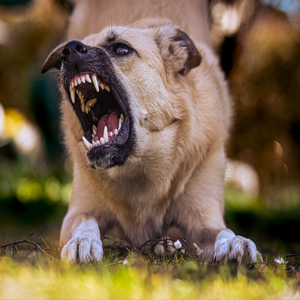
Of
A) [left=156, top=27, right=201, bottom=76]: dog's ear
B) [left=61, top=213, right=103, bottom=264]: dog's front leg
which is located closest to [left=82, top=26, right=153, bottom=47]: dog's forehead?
[left=156, top=27, right=201, bottom=76]: dog's ear

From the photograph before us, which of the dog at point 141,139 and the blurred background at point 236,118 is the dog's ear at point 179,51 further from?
the blurred background at point 236,118

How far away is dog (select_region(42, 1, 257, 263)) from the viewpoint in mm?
2131

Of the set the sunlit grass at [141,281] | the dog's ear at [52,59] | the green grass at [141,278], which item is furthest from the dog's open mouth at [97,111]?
the sunlit grass at [141,281]

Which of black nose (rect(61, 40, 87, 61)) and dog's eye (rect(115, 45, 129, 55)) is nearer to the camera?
black nose (rect(61, 40, 87, 61))

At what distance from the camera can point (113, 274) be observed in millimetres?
1411

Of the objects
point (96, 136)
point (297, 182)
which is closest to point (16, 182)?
point (96, 136)

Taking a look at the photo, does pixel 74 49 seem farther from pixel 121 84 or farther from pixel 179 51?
pixel 179 51

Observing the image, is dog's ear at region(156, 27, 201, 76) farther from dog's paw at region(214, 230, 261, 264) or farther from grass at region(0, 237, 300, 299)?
grass at region(0, 237, 300, 299)

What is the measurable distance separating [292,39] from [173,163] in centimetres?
396

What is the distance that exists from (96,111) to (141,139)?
405 mm

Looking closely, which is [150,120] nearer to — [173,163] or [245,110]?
[173,163]

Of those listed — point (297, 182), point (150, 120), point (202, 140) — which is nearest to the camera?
point (150, 120)

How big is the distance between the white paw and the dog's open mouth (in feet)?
1.56

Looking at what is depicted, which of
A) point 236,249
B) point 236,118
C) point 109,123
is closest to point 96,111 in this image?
point 109,123
